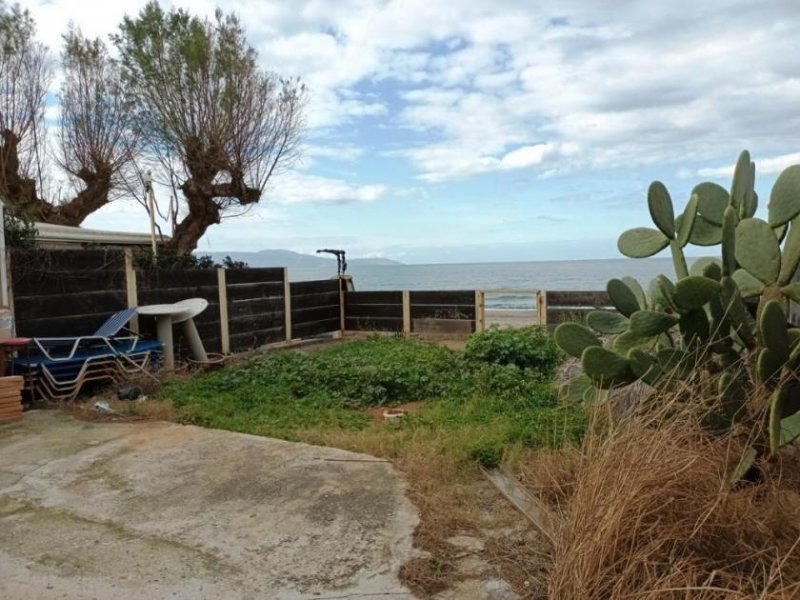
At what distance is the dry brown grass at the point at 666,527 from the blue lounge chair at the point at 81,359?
17.3 feet

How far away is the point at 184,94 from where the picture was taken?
1017 centimetres

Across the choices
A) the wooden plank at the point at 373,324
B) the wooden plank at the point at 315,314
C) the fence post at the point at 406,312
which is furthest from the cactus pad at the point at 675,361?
the wooden plank at the point at 373,324

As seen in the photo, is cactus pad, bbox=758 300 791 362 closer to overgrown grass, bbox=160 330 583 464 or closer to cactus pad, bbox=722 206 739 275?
cactus pad, bbox=722 206 739 275

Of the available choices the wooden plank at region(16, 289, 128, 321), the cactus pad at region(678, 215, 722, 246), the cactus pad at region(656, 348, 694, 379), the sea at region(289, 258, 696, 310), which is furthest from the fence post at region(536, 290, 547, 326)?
the cactus pad at region(656, 348, 694, 379)

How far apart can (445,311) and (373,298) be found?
155 cm

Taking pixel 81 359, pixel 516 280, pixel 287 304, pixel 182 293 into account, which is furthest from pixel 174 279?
pixel 516 280

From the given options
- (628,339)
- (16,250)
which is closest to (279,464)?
(628,339)

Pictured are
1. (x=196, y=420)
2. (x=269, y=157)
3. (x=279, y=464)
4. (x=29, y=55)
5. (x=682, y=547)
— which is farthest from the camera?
(x=269, y=157)

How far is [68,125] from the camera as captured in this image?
11156 mm

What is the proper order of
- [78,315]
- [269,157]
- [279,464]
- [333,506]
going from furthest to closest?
[269,157]
[78,315]
[279,464]
[333,506]

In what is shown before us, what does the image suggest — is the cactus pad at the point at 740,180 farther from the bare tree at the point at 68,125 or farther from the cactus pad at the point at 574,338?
the bare tree at the point at 68,125

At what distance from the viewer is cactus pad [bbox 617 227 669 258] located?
3.69 meters

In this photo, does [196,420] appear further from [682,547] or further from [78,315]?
[682,547]

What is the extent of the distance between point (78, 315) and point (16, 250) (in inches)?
39.1
